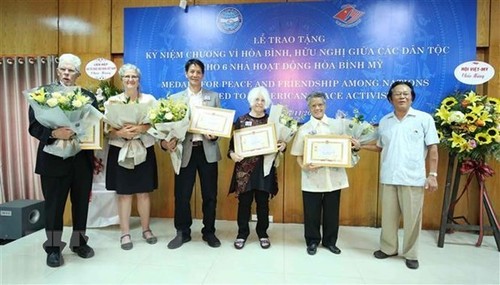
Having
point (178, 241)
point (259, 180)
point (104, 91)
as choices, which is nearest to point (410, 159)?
point (259, 180)

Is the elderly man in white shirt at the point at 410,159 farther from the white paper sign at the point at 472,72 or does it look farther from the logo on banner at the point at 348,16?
the logo on banner at the point at 348,16

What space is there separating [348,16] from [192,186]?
2.33 meters

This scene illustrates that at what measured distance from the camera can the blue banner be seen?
10.3ft

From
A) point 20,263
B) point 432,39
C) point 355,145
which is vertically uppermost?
point 432,39

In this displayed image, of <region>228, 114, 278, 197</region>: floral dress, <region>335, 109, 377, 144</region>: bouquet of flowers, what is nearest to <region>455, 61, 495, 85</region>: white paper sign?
<region>335, 109, 377, 144</region>: bouquet of flowers

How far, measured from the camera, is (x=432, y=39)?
3127mm

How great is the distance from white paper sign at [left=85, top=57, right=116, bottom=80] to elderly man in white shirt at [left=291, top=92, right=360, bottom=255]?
215cm

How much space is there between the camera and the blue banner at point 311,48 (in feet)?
10.3

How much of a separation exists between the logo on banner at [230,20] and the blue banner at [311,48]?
0.01m

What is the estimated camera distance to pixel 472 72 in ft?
9.57

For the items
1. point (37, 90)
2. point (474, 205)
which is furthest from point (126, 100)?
point (474, 205)

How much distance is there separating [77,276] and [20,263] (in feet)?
1.94

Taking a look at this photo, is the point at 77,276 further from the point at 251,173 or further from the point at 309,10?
the point at 309,10

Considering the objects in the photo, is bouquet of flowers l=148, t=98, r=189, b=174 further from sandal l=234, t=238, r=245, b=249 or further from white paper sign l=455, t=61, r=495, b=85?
white paper sign l=455, t=61, r=495, b=85
